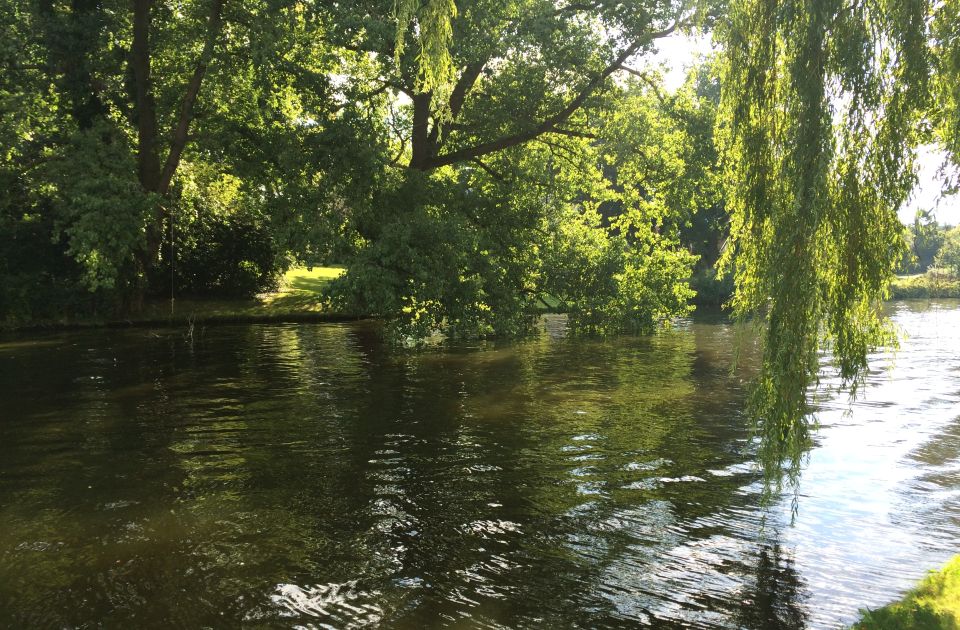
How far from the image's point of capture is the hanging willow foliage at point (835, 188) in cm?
659

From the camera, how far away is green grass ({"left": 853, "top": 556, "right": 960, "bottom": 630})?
209 inches

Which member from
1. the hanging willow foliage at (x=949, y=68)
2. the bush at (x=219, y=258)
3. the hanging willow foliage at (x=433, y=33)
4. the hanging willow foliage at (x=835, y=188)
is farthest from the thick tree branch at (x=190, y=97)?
the hanging willow foliage at (x=949, y=68)

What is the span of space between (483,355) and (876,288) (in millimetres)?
15683

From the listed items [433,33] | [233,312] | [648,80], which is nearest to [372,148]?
[648,80]

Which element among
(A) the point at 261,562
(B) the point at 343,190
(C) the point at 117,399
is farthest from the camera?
(B) the point at 343,190

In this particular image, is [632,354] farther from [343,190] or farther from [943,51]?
[943,51]

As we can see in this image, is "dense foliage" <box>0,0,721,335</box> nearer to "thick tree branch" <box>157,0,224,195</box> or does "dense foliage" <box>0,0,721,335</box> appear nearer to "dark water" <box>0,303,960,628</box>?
"thick tree branch" <box>157,0,224,195</box>

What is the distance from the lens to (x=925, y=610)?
5496mm

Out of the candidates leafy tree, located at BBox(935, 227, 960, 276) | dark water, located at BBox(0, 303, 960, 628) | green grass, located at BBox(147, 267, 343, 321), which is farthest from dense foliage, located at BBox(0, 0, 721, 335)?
leafy tree, located at BBox(935, 227, 960, 276)

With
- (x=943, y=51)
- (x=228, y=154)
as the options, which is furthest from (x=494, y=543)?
(x=228, y=154)

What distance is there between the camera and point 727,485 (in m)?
9.59

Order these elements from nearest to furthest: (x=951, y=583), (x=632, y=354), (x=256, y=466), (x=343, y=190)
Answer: (x=951, y=583)
(x=256, y=466)
(x=343, y=190)
(x=632, y=354)

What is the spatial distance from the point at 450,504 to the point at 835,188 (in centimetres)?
545

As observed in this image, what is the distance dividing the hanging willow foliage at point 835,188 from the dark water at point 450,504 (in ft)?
5.14
